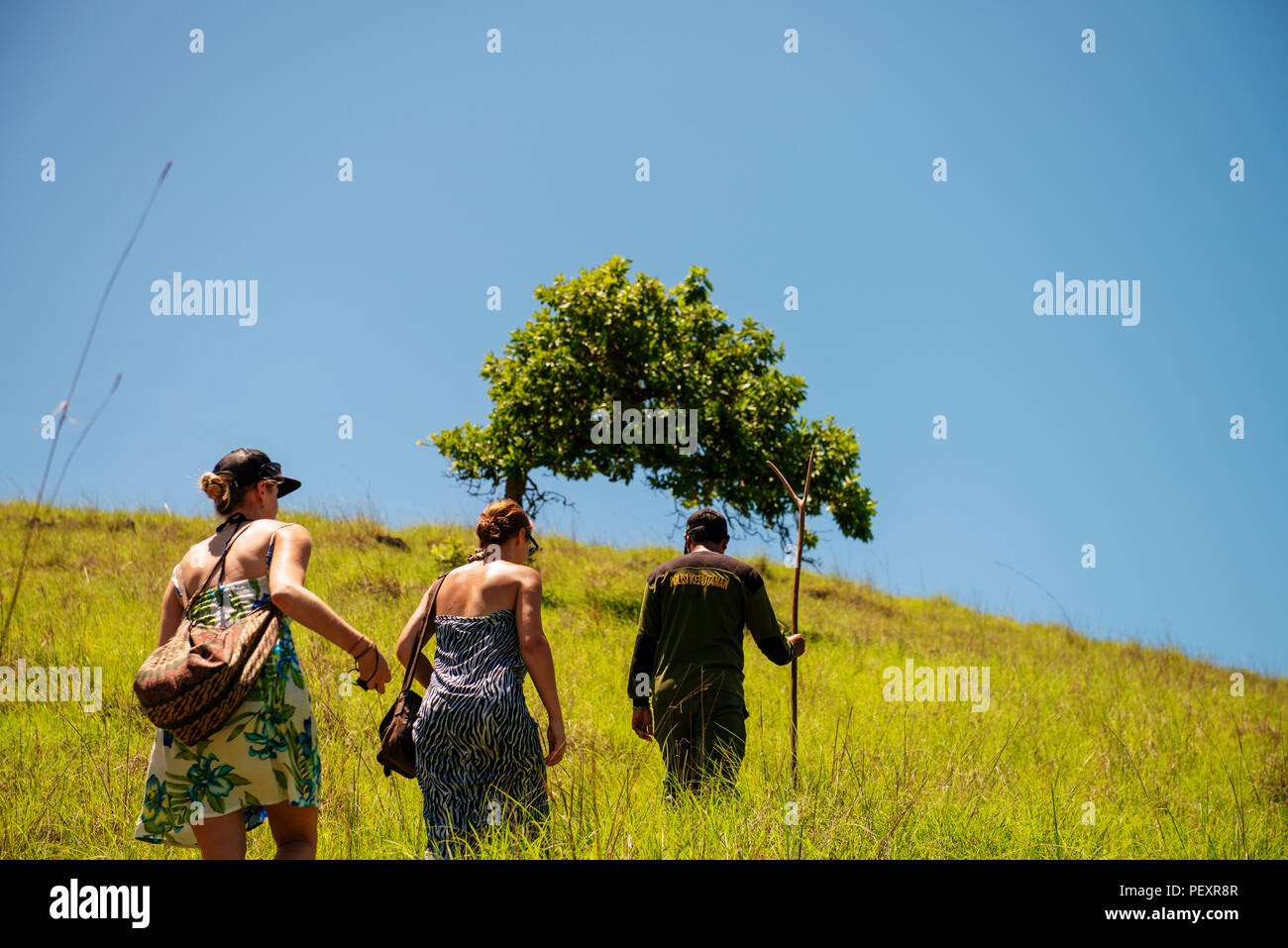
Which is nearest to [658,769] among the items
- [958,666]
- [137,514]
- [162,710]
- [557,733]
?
[557,733]

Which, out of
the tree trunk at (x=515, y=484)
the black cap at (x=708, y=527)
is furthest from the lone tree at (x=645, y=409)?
the black cap at (x=708, y=527)

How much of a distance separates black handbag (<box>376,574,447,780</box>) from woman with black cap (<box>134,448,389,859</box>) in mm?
516

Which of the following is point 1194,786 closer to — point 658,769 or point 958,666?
point 958,666

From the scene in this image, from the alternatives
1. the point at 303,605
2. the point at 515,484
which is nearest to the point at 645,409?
the point at 515,484

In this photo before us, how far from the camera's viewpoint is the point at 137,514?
15.8 metres

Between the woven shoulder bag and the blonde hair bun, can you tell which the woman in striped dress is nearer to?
the woven shoulder bag

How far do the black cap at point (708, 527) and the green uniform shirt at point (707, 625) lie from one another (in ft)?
0.52

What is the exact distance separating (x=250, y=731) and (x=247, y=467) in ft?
3.95

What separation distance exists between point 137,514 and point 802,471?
1335 centimetres

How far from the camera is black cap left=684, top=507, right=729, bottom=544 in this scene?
527cm

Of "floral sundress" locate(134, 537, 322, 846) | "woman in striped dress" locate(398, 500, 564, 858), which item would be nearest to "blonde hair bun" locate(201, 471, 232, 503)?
"floral sundress" locate(134, 537, 322, 846)

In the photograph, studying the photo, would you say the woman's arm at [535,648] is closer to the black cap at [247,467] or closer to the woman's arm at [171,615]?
the black cap at [247,467]

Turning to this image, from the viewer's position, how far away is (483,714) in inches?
149

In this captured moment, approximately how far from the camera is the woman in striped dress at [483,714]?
12.4ft
